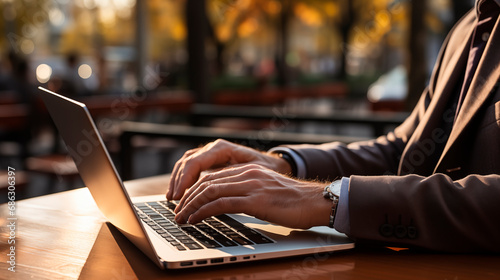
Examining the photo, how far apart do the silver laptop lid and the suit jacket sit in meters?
0.44

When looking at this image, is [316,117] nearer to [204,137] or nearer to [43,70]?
[204,137]

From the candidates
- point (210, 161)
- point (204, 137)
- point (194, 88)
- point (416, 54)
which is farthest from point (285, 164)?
point (194, 88)

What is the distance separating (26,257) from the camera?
3.92 ft

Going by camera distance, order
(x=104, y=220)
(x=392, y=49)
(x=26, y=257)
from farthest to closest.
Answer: (x=392, y=49) → (x=104, y=220) → (x=26, y=257)

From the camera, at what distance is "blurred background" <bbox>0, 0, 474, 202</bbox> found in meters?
4.84

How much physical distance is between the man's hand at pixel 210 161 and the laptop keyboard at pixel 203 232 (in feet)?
0.47

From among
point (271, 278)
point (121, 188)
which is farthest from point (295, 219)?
point (121, 188)

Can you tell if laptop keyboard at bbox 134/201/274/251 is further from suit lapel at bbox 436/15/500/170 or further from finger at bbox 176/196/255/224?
suit lapel at bbox 436/15/500/170

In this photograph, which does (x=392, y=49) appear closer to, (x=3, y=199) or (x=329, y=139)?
(x=3, y=199)

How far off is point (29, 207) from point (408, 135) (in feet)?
3.84

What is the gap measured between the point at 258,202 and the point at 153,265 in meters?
0.27

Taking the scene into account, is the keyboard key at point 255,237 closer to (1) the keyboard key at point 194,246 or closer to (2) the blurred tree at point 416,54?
(1) the keyboard key at point 194,246

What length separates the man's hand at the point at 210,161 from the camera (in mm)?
1573

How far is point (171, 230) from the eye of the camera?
4.17 feet
